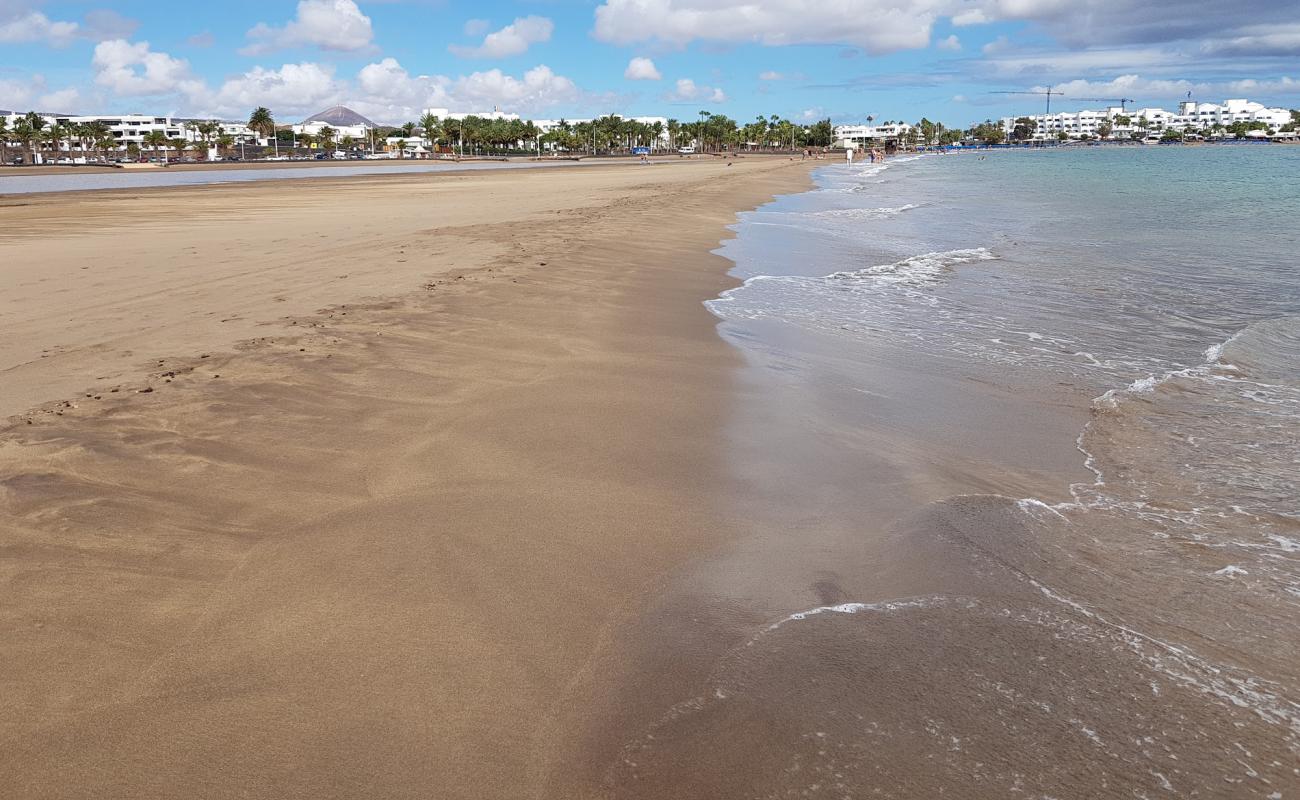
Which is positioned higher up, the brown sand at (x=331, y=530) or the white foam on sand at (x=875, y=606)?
the brown sand at (x=331, y=530)

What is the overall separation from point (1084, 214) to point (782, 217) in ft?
32.2

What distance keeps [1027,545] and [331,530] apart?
3354mm

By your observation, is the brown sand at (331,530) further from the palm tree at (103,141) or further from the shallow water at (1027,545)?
the palm tree at (103,141)

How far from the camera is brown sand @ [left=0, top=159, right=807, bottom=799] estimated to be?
2.53 metres

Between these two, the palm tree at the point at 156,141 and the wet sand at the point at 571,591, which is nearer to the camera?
the wet sand at the point at 571,591

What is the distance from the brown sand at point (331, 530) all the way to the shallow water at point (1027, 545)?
1.83 feet

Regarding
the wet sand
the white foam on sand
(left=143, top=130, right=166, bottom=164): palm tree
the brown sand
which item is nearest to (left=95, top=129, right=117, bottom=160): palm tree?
(left=143, top=130, right=166, bottom=164): palm tree

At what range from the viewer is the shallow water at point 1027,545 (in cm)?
262

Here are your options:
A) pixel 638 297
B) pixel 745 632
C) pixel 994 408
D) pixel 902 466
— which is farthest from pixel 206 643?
pixel 638 297

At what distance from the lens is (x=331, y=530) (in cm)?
388

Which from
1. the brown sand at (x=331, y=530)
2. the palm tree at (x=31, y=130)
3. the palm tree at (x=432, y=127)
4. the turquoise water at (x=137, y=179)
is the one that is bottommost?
the brown sand at (x=331, y=530)

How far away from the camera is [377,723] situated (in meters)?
2.61

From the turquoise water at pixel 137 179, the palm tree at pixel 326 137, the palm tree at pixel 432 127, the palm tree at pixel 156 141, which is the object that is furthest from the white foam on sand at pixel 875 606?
the palm tree at pixel 326 137

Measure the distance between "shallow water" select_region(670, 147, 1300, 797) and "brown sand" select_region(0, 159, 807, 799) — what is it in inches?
21.9
